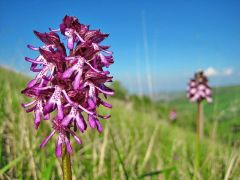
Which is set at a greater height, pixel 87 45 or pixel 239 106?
pixel 87 45

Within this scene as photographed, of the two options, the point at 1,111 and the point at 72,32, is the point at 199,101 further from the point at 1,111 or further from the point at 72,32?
the point at 72,32

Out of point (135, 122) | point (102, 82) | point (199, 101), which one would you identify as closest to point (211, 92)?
point (199, 101)

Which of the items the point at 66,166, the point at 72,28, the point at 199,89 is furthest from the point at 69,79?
the point at 199,89

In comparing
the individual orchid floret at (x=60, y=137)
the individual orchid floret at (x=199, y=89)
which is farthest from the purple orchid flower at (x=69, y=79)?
the individual orchid floret at (x=199, y=89)

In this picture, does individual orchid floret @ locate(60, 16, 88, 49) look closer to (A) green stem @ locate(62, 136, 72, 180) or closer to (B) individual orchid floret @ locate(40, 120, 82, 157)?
(B) individual orchid floret @ locate(40, 120, 82, 157)

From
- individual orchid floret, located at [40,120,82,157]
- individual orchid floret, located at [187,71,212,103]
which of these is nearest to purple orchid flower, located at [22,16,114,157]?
individual orchid floret, located at [40,120,82,157]

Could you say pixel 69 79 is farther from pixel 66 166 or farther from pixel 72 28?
pixel 66 166

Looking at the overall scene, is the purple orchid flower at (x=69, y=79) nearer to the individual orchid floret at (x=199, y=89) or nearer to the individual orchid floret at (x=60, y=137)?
the individual orchid floret at (x=60, y=137)
